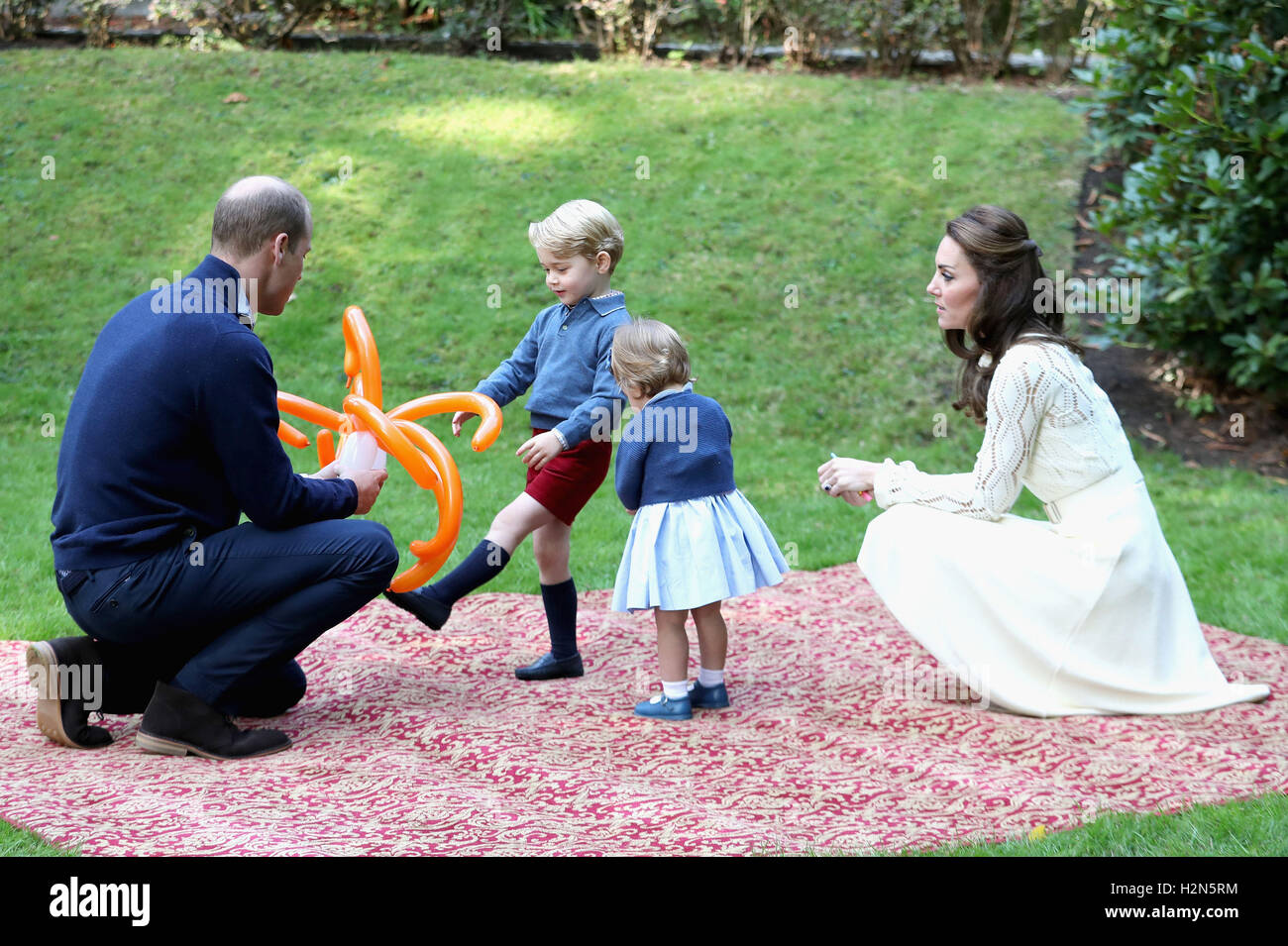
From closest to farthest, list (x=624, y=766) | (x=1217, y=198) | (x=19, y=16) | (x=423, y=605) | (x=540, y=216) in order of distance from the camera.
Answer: (x=624, y=766)
(x=423, y=605)
(x=1217, y=198)
(x=540, y=216)
(x=19, y=16)

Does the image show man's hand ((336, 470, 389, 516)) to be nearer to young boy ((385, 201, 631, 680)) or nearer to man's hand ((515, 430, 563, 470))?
young boy ((385, 201, 631, 680))

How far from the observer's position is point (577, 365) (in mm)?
4344

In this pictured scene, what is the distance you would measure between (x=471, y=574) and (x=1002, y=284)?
2018 millimetres

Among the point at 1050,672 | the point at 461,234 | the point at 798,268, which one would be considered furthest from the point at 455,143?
the point at 1050,672

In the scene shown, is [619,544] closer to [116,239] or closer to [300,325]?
[300,325]

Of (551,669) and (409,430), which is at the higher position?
(409,430)

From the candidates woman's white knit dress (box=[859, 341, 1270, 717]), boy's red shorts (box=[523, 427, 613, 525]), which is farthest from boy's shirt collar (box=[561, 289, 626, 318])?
woman's white knit dress (box=[859, 341, 1270, 717])

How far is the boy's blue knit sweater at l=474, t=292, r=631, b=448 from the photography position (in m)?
4.19

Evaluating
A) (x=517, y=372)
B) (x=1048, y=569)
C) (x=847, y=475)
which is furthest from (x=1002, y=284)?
(x=517, y=372)

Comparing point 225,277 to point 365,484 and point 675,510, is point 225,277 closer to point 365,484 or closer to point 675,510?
point 365,484

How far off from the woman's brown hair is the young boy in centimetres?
120

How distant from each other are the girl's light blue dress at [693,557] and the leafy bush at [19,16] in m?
11.4

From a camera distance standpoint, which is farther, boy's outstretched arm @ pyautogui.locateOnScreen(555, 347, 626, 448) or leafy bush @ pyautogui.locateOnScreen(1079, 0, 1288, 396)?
leafy bush @ pyautogui.locateOnScreen(1079, 0, 1288, 396)

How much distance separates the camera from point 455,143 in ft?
35.8
